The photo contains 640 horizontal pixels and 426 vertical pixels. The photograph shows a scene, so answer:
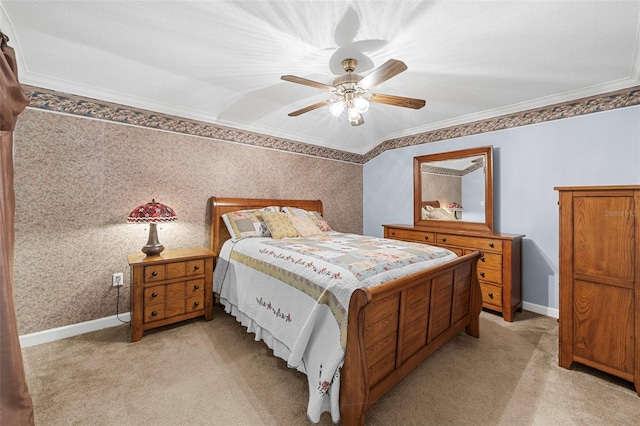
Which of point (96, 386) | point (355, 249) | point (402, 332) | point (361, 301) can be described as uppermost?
point (355, 249)

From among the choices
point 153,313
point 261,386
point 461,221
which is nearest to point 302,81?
point 261,386

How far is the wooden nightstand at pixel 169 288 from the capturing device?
2.39 metres

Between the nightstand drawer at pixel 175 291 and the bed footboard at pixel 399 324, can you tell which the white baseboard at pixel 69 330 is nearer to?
the nightstand drawer at pixel 175 291

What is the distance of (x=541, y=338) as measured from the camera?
249 cm

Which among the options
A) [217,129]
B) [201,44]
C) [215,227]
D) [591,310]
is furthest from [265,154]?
[591,310]

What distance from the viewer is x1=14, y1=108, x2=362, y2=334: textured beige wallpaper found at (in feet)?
7.55

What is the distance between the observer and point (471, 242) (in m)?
3.20

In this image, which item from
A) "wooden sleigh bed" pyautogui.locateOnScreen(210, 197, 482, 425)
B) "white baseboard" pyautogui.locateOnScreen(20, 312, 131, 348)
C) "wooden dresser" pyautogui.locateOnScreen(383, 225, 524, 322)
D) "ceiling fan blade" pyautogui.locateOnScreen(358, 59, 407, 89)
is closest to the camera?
"wooden sleigh bed" pyautogui.locateOnScreen(210, 197, 482, 425)

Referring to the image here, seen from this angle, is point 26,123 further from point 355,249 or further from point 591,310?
point 591,310

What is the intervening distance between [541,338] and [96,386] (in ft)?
12.2

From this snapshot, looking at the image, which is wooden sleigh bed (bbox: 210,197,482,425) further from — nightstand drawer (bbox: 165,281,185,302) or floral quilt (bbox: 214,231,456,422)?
nightstand drawer (bbox: 165,281,185,302)

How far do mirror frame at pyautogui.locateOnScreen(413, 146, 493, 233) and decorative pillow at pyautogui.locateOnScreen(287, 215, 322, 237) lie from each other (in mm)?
1765

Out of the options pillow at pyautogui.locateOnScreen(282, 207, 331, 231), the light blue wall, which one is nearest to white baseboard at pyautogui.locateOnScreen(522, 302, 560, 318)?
the light blue wall

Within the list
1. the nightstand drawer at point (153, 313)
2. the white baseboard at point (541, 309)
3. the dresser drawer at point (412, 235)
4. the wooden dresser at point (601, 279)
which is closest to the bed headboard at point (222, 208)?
the nightstand drawer at point (153, 313)
